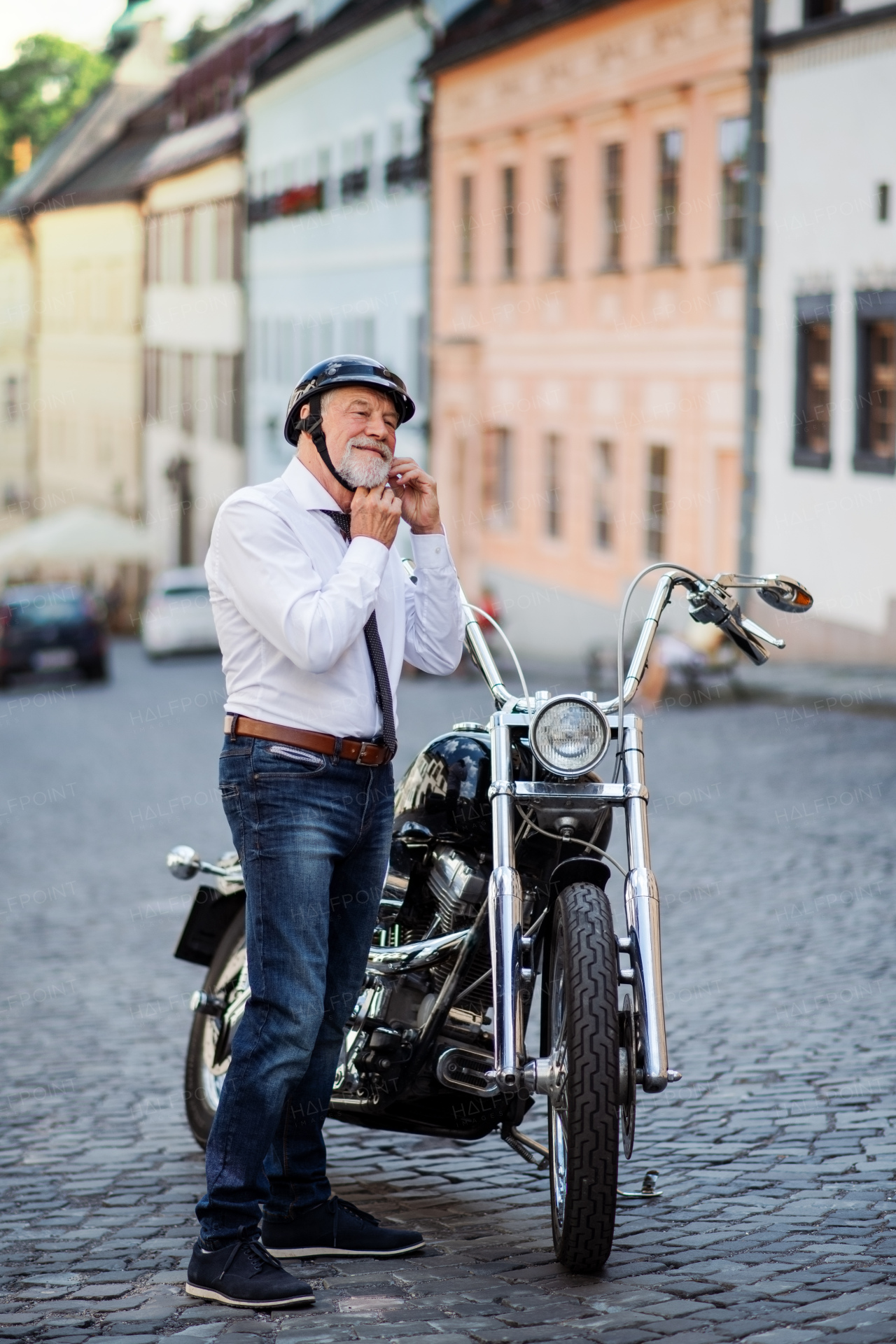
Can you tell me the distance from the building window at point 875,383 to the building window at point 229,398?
2927 centimetres

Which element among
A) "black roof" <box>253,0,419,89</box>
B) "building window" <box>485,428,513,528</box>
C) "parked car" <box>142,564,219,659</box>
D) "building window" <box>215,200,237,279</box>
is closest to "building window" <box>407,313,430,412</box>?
"building window" <box>485,428,513,528</box>

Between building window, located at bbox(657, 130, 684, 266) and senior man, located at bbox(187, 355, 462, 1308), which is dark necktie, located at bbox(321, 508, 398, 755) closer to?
senior man, located at bbox(187, 355, 462, 1308)

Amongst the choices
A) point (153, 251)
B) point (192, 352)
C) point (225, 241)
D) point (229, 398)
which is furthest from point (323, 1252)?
point (153, 251)

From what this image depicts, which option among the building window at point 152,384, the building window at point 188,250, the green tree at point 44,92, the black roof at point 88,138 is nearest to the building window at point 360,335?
the building window at point 188,250

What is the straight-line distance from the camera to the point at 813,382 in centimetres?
2292

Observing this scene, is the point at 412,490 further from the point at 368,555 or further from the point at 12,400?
the point at 12,400

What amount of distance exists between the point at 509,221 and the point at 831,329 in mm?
11225

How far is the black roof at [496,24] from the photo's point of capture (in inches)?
1115

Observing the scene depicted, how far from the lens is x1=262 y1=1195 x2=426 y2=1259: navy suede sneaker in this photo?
451 cm

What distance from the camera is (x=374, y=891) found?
14.4 ft

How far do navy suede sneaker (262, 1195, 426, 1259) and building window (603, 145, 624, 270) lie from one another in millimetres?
24410

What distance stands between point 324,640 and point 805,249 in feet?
63.8

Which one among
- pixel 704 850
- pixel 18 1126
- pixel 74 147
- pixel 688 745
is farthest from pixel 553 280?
pixel 74 147

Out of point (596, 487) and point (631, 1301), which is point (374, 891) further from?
point (596, 487)
